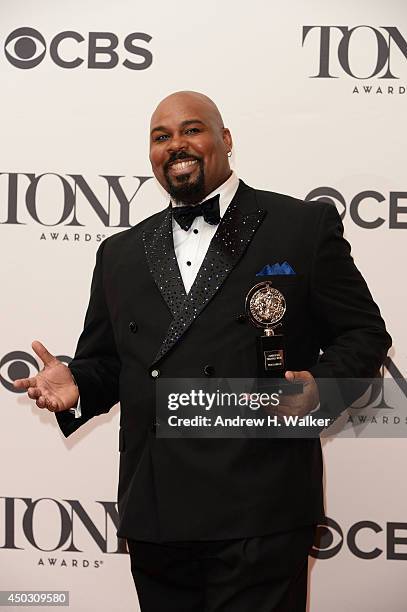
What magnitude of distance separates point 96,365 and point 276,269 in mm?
534

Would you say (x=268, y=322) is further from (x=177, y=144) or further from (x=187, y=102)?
(x=187, y=102)

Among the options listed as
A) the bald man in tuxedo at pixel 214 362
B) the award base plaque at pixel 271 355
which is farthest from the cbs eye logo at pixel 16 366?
the award base plaque at pixel 271 355

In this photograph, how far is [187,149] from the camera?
196 cm

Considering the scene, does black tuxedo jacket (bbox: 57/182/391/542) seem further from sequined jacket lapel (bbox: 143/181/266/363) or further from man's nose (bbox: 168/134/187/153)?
man's nose (bbox: 168/134/187/153)

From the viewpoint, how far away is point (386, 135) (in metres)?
2.63

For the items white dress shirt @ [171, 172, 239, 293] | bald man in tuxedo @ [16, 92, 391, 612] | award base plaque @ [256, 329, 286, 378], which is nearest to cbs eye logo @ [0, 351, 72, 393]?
bald man in tuxedo @ [16, 92, 391, 612]

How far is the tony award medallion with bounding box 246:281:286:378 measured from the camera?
175 cm

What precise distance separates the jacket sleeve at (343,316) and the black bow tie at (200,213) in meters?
0.25

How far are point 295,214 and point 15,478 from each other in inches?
56.4

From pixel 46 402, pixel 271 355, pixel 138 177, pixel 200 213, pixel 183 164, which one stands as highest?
pixel 138 177

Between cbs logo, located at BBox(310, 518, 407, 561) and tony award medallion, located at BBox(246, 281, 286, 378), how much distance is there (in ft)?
3.82

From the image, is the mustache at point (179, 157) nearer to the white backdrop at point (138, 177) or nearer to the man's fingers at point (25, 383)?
the man's fingers at point (25, 383)

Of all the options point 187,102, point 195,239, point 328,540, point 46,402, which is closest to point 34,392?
point 46,402

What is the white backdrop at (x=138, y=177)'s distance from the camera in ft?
8.66
